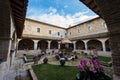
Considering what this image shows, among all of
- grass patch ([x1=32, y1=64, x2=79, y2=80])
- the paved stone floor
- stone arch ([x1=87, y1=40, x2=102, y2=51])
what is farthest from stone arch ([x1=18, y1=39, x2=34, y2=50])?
grass patch ([x1=32, y1=64, x2=79, y2=80])

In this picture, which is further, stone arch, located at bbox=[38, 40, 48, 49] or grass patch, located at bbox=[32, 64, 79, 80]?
stone arch, located at bbox=[38, 40, 48, 49]

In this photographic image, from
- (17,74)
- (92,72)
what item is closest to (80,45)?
(17,74)

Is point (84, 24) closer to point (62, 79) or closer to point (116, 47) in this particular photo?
point (62, 79)

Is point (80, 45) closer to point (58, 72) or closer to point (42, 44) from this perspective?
point (42, 44)

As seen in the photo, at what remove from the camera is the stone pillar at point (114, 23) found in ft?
6.64

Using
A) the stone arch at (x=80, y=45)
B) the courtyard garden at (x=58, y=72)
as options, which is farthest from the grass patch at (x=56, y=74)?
the stone arch at (x=80, y=45)

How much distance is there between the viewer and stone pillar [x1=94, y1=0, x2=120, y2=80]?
2025 millimetres

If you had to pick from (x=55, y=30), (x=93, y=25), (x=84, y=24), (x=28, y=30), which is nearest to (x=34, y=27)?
(x=28, y=30)

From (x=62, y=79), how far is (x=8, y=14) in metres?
4.26

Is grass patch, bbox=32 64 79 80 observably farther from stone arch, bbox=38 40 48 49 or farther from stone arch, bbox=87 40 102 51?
stone arch, bbox=38 40 48 49

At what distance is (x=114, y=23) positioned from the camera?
85.4 inches

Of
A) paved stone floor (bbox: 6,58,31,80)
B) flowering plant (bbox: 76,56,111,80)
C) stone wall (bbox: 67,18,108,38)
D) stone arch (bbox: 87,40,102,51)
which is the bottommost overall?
paved stone floor (bbox: 6,58,31,80)

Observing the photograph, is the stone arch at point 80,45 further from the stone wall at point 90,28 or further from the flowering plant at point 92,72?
the flowering plant at point 92,72

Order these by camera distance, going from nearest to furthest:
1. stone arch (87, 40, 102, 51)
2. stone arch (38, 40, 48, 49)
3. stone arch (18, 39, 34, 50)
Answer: stone arch (87, 40, 102, 51), stone arch (18, 39, 34, 50), stone arch (38, 40, 48, 49)
